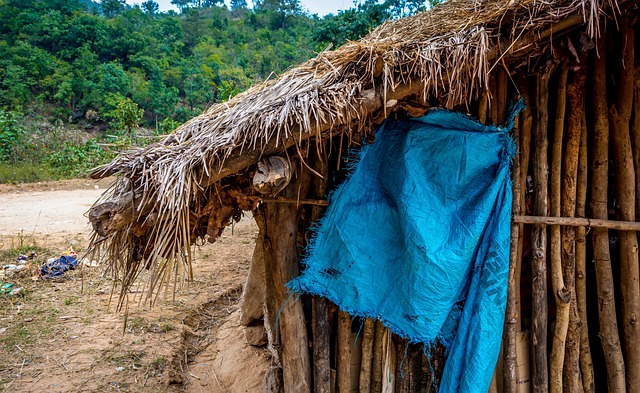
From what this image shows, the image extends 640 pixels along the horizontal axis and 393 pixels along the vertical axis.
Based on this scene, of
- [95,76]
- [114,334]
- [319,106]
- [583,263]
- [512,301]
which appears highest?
[95,76]

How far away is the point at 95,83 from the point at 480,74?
25560 millimetres

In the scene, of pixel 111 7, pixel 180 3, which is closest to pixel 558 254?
pixel 111 7

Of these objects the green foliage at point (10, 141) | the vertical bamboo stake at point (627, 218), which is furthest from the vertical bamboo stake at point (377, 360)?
the green foliage at point (10, 141)

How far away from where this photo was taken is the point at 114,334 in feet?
16.0

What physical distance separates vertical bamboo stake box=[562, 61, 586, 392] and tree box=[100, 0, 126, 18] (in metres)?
40.7

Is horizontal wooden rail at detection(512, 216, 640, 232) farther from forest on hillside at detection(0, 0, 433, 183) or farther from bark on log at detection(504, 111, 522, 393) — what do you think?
forest on hillside at detection(0, 0, 433, 183)

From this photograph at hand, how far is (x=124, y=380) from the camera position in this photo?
13.2ft

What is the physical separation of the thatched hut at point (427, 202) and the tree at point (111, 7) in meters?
39.5

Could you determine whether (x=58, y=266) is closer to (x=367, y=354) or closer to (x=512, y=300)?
(x=367, y=354)

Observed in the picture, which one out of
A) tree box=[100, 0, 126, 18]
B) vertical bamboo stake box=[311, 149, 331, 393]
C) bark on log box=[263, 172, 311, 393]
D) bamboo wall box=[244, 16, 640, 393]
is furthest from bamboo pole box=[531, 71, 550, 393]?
tree box=[100, 0, 126, 18]

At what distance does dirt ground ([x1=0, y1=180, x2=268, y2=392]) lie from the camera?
3.99 meters

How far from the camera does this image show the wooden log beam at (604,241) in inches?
99.6

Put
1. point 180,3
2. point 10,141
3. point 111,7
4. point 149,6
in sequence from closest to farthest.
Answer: point 10,141 < point 111,7 < point 149,6 < point 180,3

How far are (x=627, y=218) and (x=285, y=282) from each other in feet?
7.09
